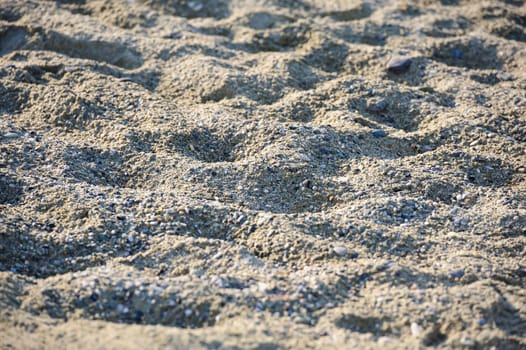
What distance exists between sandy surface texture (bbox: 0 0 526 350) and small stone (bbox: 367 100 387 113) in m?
0.01

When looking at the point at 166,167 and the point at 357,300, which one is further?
the point at 166,167

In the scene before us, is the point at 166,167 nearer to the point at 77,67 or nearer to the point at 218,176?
the point at 218,176

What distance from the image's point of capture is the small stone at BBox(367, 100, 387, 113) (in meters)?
3.03

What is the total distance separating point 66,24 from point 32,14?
0.80 feet

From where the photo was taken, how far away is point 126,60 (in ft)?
11.0

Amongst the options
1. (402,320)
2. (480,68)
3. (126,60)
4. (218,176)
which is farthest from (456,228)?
(126,60)

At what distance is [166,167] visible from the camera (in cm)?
263

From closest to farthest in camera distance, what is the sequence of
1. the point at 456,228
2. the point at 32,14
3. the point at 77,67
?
the point at 456,228 → the point at 77,67 → the point at 32,14

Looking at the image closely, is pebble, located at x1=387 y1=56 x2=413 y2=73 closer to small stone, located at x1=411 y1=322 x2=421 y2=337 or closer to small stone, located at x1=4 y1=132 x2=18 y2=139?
small stone, located at x1=411 y1=322 x2=421 y2=337

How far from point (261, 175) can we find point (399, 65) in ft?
3.76

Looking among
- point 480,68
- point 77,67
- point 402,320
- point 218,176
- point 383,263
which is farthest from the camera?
point 480,68

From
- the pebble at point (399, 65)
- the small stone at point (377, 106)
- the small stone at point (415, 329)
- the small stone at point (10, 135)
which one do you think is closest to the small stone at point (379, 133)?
the small stone at point (377, 106)

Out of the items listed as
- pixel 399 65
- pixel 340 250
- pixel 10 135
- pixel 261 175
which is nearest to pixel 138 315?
pixel 340 250

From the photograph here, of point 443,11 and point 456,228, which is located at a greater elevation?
point 443,11
